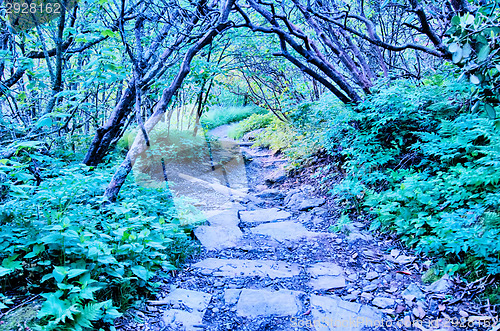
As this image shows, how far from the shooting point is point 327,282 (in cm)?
251

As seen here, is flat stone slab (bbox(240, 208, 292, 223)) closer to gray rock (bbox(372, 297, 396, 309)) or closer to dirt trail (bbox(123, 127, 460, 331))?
dirt trail (bbox(123, 127, 460, 331))

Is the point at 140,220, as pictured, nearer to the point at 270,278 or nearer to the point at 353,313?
the point at 270,278

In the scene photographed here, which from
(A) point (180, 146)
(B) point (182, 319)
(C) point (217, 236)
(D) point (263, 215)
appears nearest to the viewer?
(B) point (182, 319)

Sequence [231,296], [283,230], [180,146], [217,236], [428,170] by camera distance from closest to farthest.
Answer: [231,296]
[428,170]
[217,236]
[283,230]
[180,146]

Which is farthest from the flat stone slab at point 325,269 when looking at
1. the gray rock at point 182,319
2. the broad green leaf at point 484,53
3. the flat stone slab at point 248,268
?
the broad green leaf at point 484,53

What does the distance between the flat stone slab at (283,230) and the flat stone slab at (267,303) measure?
1.40 metres

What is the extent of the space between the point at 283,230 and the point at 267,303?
1.87 meters

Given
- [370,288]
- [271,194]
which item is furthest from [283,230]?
[271,194]

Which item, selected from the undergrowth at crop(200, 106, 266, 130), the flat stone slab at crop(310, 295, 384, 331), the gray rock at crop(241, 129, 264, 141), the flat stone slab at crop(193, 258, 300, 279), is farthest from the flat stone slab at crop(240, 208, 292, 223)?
the undergrowth at crop(200, 106, 266, 130)

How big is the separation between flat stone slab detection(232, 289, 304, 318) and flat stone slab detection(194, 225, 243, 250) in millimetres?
1155

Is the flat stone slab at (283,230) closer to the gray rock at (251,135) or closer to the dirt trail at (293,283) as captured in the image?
the dirt trail at (293,283)

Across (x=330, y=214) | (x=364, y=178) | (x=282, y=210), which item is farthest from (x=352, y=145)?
(x=282, y=210)

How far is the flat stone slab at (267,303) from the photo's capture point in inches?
80.7

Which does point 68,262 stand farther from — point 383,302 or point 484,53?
point 484,53
